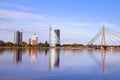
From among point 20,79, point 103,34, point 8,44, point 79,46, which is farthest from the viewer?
point 79,46

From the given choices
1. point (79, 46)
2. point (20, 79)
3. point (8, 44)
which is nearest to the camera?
point (20, 79)

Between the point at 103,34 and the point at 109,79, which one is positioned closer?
the point at 109,79

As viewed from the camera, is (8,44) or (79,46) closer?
(8,44)

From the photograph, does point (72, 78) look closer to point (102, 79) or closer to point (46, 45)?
point (102, 79)

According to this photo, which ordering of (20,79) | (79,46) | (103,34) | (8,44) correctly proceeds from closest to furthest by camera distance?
(20,79)
(103,34)
(8,44)
(79,46)

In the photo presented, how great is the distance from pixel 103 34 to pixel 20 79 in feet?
248

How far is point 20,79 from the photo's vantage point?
19.5 m

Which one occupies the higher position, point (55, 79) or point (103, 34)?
point (103, 34)

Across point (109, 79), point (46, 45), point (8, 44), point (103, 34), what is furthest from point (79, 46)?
point (109, 79)

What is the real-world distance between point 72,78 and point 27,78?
3.39 metres

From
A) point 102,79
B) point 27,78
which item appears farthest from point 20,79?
point 102,79

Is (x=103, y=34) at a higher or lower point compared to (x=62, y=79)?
higher

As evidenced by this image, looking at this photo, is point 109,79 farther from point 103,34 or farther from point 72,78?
point 103,34

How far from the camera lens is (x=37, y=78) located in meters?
20.2
